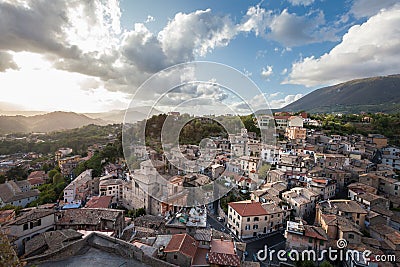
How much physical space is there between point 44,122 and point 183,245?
54053mm

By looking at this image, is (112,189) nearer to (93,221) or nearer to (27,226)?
(93,221)

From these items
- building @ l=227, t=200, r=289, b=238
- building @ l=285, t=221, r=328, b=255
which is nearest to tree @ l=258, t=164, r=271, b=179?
building @ l=227, t=200, r=289, b=238

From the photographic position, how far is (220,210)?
7.79 meters

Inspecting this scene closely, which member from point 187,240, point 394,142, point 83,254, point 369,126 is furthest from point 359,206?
point 369,126

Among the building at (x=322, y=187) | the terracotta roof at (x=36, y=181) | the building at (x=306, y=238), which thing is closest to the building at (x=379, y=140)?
the building at (x=322, y=187)

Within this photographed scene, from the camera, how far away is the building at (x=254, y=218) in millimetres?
6645

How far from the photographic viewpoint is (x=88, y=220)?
18.4 ft

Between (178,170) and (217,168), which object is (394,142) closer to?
(217,168)

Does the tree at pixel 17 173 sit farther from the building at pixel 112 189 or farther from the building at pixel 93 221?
the building at pixel 93 221

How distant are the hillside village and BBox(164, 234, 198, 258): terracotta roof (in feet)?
0.08

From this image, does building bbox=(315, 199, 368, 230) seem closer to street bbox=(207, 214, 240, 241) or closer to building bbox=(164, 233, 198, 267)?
street bbox=(207, 214, 240, 241)

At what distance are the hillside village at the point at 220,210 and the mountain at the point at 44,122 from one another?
3204cm

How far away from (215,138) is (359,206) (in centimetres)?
655

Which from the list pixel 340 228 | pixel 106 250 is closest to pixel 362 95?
pixel 340 228
